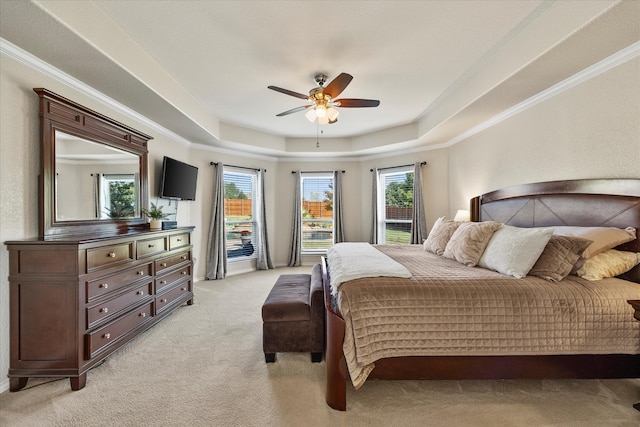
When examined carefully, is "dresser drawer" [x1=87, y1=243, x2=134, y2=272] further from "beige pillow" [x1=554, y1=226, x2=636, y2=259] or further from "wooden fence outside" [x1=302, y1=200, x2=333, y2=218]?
"wooden fence outside" [x1=302, y1=200, x2=333, y2=218]

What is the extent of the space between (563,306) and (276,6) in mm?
2929

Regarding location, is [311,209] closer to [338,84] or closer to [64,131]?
[338,84]

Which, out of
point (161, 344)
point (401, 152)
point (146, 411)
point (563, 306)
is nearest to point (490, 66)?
point (563, 306)

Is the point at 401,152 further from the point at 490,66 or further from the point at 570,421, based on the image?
the point at 570,421

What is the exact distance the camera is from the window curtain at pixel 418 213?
204 inches

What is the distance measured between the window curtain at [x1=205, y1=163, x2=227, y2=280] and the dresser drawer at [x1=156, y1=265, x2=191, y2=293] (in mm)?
1328

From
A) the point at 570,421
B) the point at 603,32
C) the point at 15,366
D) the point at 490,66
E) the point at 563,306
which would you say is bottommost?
the point at 570,421

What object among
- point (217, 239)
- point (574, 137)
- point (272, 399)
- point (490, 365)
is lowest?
point (272, 399)

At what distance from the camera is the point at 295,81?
333 centimetres

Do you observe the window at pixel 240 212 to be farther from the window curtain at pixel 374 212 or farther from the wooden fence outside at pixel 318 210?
the window curtain at pixel 374 212

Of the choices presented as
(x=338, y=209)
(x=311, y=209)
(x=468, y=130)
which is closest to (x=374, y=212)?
(x=338, y=209)

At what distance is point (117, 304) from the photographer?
245cm

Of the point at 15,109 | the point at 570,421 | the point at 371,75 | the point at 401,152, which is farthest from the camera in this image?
the point at 401,152

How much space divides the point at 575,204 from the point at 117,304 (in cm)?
422
